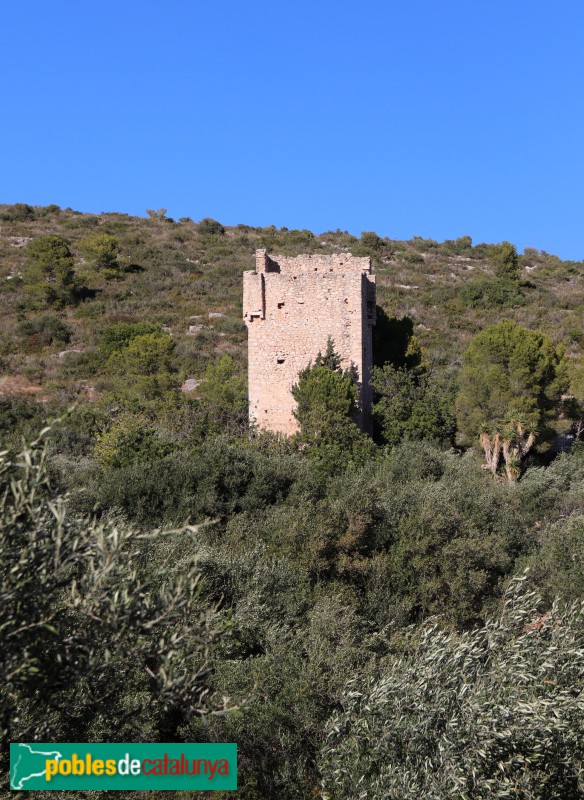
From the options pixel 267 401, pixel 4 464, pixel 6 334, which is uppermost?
pixel 6 334

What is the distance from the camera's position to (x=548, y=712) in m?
9.10

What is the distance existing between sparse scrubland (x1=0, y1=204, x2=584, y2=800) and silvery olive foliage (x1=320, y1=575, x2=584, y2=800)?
0.03m

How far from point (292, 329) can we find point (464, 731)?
1643 cm

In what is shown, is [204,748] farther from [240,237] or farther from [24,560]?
[240,237]

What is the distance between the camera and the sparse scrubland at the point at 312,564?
6.79m

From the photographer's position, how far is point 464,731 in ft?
28.2

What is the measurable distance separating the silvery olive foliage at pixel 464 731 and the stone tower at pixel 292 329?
14369mm

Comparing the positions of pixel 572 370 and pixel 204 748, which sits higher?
pixel 572 370

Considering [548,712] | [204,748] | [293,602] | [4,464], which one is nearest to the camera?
[4,464]

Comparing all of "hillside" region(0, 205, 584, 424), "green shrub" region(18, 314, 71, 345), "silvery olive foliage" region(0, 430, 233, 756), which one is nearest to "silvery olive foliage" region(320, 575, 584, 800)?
"silvery olive foliage" region(0, 430, 233, 756)

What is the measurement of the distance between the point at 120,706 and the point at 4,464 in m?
2.96

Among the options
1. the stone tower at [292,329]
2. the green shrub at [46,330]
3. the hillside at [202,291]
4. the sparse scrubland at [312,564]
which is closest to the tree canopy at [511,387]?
the sparse scrubland at [312,564]

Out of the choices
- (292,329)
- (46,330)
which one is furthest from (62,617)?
(46,330)

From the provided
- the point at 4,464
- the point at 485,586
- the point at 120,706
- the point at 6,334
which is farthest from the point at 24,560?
the point at 6,334
